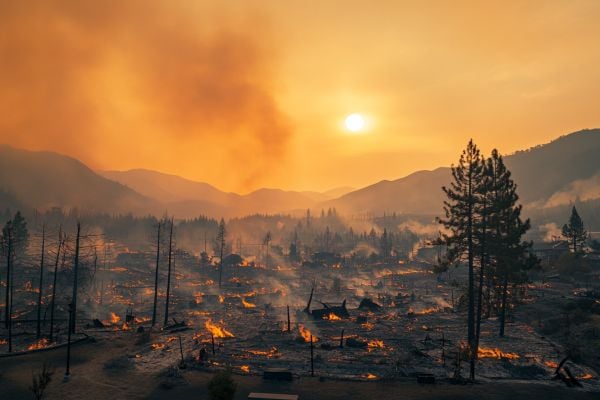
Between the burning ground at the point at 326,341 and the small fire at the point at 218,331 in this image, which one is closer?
the burning ground at the point at 326,341

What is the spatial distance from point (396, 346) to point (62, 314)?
55.6 m

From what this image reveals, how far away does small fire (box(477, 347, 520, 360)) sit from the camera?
119ft

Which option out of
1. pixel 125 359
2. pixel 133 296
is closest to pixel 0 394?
pixel 125 359

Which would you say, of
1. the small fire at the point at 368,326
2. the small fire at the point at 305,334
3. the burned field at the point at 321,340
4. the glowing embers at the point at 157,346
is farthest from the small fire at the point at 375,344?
the glowing embers at the point at 157,346

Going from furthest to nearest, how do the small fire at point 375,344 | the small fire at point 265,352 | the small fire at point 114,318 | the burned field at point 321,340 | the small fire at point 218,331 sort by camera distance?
1. the small fire at point 114,318
2. the small fire at point 218,331
3. the small fire at point 375,344
4. the small fire at point 265,352
5. the burned field at point 321,340

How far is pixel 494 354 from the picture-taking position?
37.2 metres

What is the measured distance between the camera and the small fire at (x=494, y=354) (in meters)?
36.2

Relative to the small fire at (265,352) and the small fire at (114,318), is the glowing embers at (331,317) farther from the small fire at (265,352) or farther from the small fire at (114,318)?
the small fire at (114,318)

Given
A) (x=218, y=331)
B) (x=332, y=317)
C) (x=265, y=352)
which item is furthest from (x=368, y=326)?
(x=218, y=331)

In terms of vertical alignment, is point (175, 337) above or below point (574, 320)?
below

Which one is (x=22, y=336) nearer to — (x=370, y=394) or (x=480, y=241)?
(x=370, y=394)

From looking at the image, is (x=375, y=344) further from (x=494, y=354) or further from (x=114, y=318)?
(x=114, y=318)

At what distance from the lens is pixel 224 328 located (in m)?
53.2

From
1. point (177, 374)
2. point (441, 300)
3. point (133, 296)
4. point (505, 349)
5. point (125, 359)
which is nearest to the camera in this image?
point (177, 374)
